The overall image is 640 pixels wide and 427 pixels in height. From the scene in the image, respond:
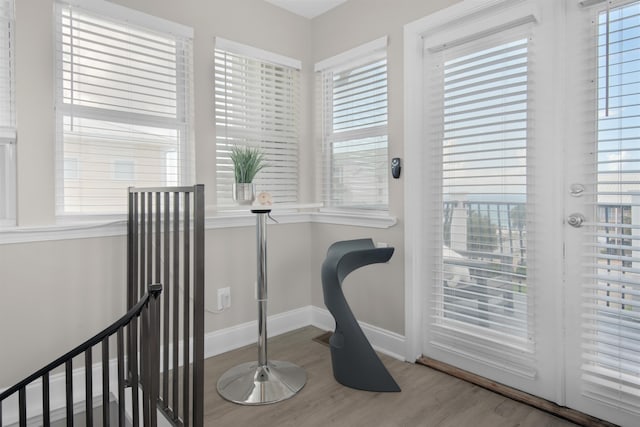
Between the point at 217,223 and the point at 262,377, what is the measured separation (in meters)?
1.00

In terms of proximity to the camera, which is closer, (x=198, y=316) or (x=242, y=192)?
(x=198, y=316)

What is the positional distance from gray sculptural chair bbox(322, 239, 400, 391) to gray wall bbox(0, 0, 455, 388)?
0.47 metres

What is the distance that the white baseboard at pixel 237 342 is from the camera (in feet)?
6.43

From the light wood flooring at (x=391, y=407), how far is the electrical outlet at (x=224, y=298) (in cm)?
44

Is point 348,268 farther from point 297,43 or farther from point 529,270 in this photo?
point 297,43

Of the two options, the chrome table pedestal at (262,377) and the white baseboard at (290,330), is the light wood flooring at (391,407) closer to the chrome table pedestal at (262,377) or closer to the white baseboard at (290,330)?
the chrome table pedestal at (262,377)

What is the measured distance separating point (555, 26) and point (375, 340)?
207 cm

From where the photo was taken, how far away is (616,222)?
1.76 meters

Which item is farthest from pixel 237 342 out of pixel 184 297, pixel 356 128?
pixel 356 128

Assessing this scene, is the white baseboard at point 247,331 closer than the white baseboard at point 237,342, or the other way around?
the white baseboard at point 237,342

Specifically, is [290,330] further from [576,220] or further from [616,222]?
[616,222]

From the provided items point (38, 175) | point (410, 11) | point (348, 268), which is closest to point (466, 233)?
point (348, 268)

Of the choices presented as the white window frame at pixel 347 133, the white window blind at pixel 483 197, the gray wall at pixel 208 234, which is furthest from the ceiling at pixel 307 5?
the white window blind at pixel 483 197

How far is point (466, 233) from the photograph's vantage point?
228 centimetres
